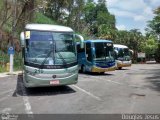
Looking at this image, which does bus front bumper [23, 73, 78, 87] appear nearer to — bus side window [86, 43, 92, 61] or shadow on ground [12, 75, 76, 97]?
shadow on ground [12, 75, 76, 97]

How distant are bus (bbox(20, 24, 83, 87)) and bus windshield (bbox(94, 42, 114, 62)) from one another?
35.3 ft

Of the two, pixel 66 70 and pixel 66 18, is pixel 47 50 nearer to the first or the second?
pixel 66 70

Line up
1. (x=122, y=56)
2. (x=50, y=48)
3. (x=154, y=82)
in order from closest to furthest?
(x=50, y=48), (x=154, y=82), (x=122, y=56)

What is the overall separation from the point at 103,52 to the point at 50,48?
1186 centimetres

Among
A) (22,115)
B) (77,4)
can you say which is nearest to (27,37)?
(22,115)

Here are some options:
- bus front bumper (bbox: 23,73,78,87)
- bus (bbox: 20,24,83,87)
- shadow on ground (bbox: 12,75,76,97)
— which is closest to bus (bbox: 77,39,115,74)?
shadow on ground (bbox: 12,75,76,97)

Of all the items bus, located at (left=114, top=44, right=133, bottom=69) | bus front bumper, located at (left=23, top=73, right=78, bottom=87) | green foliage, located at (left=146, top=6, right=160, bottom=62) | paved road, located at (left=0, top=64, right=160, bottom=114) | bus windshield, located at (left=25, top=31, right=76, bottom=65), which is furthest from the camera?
green foliage, located at (left=146, top=6, right=160, bottom=62)

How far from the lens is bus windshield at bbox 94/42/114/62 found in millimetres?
27266

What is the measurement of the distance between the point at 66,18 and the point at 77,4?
3.13 meters

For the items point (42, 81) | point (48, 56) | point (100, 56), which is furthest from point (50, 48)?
point (100, 56)

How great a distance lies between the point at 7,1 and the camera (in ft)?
125

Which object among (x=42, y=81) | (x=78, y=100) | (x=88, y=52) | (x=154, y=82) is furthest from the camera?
(x=88, y=52)

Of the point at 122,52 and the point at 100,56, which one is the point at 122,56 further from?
the point at 100,56

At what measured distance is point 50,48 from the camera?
16.0 m
